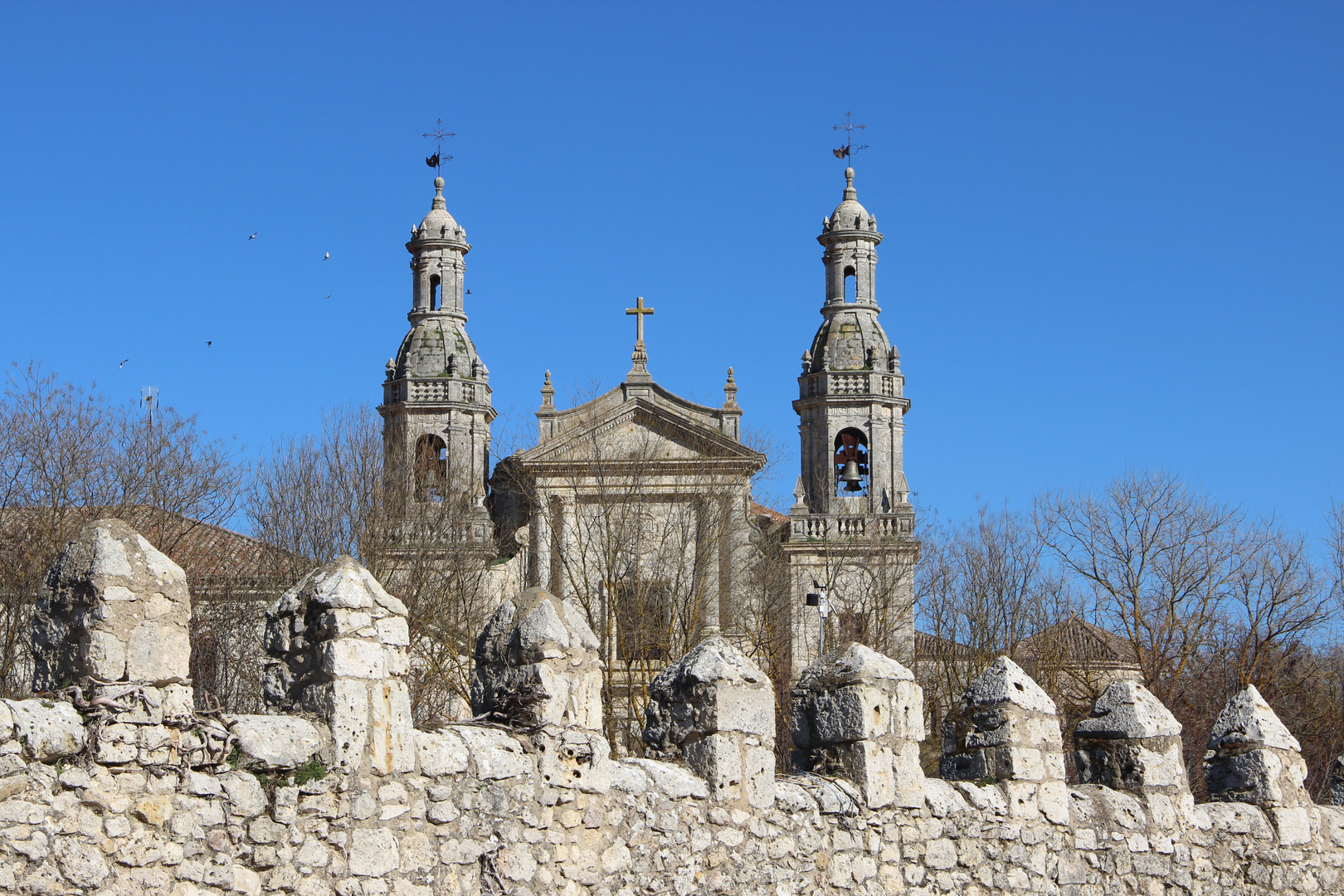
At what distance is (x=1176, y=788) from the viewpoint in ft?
31.5

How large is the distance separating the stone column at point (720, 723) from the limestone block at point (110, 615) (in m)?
2.56

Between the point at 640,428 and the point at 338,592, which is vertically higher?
the point at 640,428

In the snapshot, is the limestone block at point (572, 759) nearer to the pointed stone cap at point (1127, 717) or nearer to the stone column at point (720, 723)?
the stone column at point (720, 723)

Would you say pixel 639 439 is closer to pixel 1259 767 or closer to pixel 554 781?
pixel 1259 767

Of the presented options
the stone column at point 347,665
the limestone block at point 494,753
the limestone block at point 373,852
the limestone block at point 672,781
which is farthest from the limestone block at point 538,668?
the limestone block at point 373,852

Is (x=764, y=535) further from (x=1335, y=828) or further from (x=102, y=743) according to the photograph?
(x=102, y=743)

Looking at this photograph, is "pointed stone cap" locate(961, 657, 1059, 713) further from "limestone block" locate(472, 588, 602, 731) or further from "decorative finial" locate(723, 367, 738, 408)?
"decorative finial" locate(723, 367, 738, 408)

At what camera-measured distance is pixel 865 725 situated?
8.17 m

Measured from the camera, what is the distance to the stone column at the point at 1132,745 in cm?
951

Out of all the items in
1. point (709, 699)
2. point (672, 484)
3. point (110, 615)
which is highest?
point (672, 484)

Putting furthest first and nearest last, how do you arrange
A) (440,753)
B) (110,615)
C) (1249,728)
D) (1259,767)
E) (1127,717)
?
1. (1249,728)
2. (1259,767)
3. (1127,717)
4. (440,753)
5. (110,615)

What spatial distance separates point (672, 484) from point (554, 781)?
A: 26.9m

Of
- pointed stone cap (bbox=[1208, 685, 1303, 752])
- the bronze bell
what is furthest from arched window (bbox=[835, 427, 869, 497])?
pointed stone cap (bbox=[1208, 685, 1303, 752])

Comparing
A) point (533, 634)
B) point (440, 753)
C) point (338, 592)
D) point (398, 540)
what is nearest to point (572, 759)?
point (533, 634)
